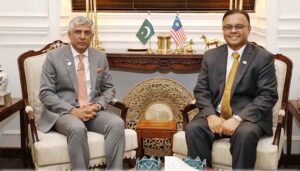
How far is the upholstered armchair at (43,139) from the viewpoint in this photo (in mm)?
2803

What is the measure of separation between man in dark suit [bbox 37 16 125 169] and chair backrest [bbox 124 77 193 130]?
722 mm

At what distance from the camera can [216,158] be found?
111 inches

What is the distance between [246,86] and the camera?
2.96m

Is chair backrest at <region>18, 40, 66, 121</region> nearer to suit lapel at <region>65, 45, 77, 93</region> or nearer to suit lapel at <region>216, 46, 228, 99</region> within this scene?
suit lapel at <region>65, 45, 77, 93</region>

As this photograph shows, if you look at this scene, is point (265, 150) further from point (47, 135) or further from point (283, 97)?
point (47, 135)

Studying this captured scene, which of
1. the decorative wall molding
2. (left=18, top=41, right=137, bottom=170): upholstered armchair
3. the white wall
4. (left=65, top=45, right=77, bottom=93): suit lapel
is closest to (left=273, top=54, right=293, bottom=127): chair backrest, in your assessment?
the white wall

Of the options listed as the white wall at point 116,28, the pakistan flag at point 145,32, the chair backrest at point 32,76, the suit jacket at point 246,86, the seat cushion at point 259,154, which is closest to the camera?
the seat cushion at point 259,154

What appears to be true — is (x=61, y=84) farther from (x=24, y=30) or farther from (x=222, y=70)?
(x=222, y=70)

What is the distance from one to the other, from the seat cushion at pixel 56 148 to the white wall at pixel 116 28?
45.6 inches

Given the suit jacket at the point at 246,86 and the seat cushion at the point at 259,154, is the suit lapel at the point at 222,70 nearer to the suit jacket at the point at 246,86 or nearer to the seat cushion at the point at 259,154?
the suit jacket at the point at 246,86

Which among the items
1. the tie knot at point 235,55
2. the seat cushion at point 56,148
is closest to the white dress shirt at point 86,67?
the seat cushion at point 56,148

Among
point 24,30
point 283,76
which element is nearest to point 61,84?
point 24,30

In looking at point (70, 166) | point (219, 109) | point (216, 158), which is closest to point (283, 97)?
point (219, 109)

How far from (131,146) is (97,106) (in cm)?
40
